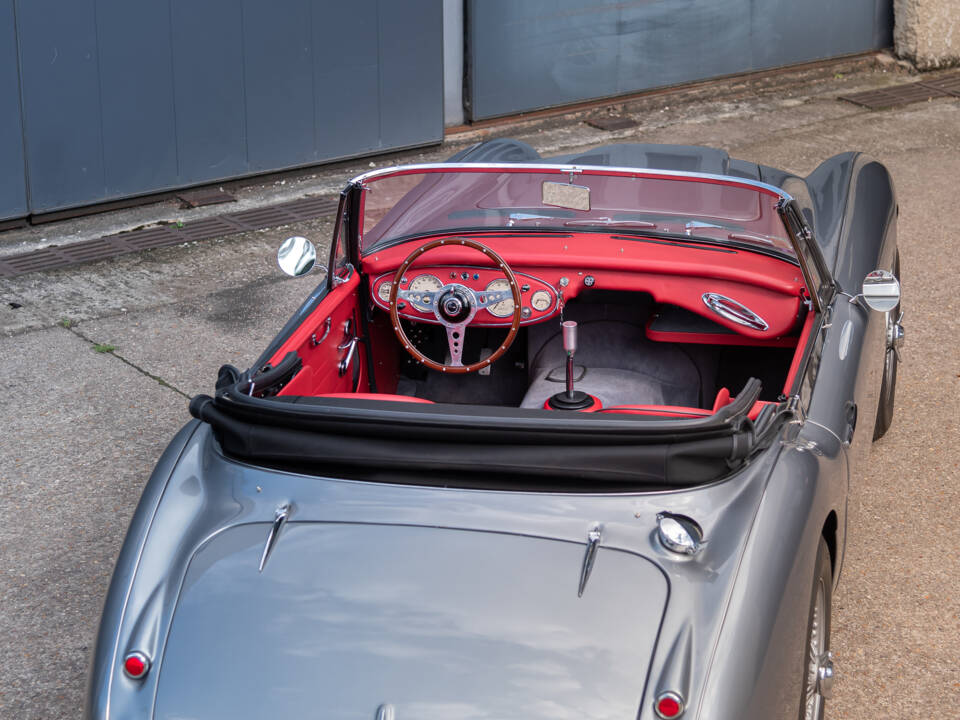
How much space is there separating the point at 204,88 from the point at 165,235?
104 centimetres

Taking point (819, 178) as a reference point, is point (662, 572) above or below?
below

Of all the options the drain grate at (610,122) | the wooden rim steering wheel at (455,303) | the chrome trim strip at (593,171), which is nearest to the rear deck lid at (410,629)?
the wooden rim steering wheel at (455,303)

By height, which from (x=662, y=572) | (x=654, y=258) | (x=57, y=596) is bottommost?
(x=57, y=596)

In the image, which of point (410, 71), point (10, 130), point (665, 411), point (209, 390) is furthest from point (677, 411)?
point (410, 71)

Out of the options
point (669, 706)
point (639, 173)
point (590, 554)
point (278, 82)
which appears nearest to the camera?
point (669, 706)

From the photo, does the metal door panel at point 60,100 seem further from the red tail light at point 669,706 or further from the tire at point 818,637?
the red tail light at point 669,706

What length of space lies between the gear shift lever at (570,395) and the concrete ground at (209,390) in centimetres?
89

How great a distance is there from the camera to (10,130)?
7.01 m

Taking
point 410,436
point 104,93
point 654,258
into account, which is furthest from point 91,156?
point 410,436

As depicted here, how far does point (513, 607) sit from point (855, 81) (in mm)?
8976

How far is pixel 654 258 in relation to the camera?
13.1 feet

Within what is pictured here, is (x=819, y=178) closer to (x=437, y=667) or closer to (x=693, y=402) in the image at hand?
(x=693, y=402)

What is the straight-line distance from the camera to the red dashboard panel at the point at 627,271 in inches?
152

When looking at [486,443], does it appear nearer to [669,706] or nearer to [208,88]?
[669,706]
